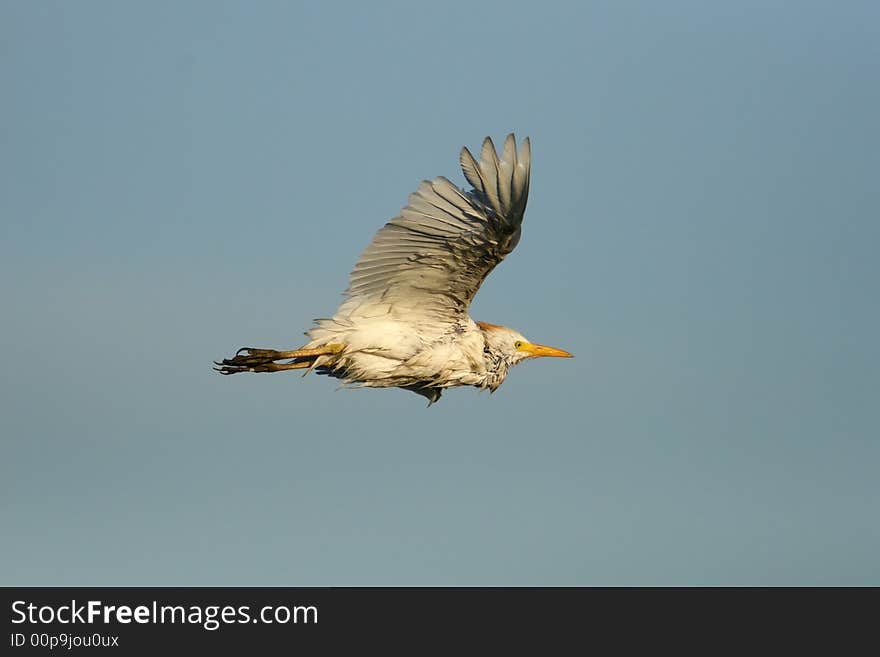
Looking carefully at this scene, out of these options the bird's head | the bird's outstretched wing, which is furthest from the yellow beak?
the bird's outstretched wing

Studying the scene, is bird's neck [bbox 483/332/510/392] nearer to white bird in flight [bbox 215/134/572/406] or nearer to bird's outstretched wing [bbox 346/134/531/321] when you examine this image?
white bird in flight [bbox 215/134/572/406]

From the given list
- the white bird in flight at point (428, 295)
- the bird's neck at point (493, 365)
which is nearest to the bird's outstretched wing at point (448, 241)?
the white bird in flight at point (428, 295)

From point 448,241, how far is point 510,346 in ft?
9.05

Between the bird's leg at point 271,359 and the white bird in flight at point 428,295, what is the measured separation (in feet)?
0.04

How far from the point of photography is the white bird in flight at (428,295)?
17078 millimetres

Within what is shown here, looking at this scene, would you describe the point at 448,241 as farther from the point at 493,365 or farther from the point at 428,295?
the point at 493,365

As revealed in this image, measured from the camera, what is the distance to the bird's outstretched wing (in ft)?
55.6

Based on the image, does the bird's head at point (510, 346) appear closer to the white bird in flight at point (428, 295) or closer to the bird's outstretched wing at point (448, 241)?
the white bird in flight at point (428, 295)

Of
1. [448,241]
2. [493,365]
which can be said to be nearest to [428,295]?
[448,241]

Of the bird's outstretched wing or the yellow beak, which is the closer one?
the bird's outstretched wing

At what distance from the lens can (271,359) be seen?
59.6ft

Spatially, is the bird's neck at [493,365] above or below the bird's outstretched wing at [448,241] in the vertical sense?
below
